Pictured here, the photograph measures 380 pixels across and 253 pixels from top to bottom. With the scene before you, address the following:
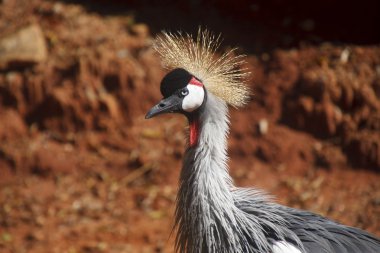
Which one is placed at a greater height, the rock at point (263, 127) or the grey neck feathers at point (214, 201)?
Answer: the rock at point (263, 127)

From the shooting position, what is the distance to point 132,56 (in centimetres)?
505

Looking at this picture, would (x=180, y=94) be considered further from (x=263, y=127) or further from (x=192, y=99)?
(x=263, y=127)

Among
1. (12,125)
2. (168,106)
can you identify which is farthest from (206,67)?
(12,125)

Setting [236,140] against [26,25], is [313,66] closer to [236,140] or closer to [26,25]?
[236,140]

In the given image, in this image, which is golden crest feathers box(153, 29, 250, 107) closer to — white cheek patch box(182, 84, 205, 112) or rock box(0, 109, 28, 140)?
white cheek patch box(182, 84, 205, 112)

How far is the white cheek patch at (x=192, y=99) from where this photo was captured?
254 centimetres

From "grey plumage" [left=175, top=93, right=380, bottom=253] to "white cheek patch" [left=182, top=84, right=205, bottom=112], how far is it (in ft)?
0.12

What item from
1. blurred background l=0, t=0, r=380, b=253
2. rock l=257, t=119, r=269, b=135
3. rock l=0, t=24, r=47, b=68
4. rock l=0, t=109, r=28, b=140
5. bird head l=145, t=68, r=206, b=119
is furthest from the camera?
rock l=0, t=24, r=47, b=68

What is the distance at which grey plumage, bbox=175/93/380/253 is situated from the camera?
255cm

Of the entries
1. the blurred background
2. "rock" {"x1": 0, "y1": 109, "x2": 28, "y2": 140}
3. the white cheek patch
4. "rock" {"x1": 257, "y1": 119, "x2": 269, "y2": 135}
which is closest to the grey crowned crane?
the white cheek patch

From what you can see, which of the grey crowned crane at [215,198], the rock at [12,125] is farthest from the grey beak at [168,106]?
the rock at [12,125]

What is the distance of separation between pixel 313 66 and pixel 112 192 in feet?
5.24

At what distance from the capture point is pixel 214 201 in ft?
8.36

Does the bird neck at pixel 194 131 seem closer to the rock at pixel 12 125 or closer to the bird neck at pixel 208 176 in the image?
the bird neck at pixel 208 176
